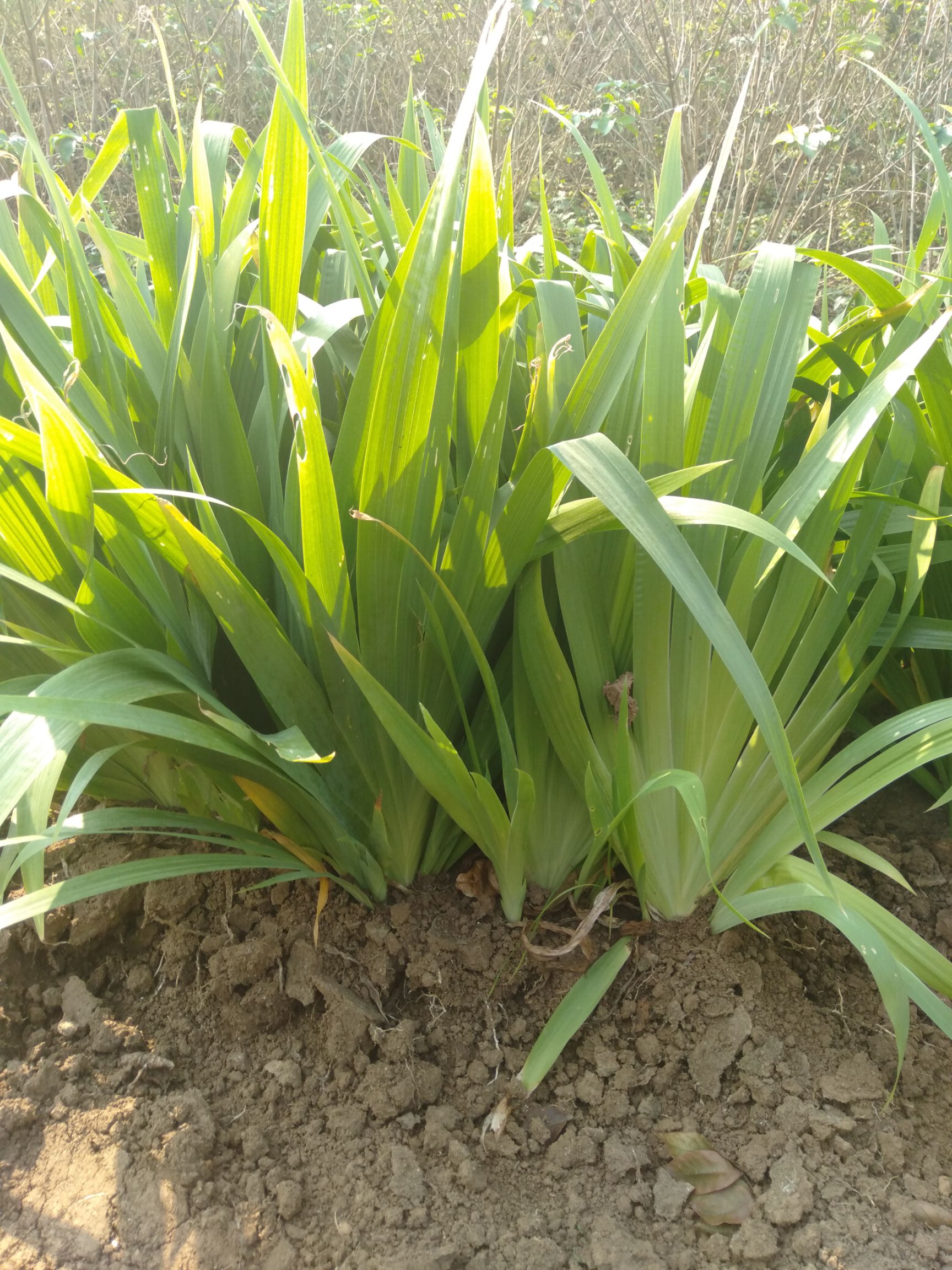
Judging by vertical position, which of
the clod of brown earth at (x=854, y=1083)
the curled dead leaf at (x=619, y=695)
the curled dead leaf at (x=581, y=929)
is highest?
the curled dead leaf at (x=619, y=695)

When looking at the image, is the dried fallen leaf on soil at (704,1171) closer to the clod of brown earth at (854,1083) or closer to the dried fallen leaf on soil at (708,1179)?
the dried fallen leaf on soil at (708,1179)

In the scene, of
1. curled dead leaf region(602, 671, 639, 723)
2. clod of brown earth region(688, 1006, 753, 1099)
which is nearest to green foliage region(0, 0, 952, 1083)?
curled dead leaf region(602, 671, 639, 723)

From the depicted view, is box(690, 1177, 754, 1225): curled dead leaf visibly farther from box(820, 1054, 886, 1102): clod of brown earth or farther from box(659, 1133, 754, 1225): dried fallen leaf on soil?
box(820, 1054, 886, 1102): clod of brown earth

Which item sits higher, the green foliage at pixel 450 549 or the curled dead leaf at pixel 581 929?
the green foliage at pixel 450 549

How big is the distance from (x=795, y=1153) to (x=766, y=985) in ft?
0.52

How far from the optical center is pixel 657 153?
4.26 m

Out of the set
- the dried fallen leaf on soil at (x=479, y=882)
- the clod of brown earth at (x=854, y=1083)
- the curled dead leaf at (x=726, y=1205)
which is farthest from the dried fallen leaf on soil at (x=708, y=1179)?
the dried fallen leaf on soil at (x=479, y=882)

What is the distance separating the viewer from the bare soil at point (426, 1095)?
72 centimetres

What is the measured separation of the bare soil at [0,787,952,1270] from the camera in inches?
28.2

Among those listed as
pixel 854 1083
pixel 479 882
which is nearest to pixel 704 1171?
pixel 854 1083

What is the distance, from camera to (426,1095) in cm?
81

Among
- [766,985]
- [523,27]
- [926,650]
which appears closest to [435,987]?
[766,985]

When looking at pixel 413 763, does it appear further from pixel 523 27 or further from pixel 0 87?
pixel 0 87

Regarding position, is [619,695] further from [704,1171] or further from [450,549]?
[704,1171]
